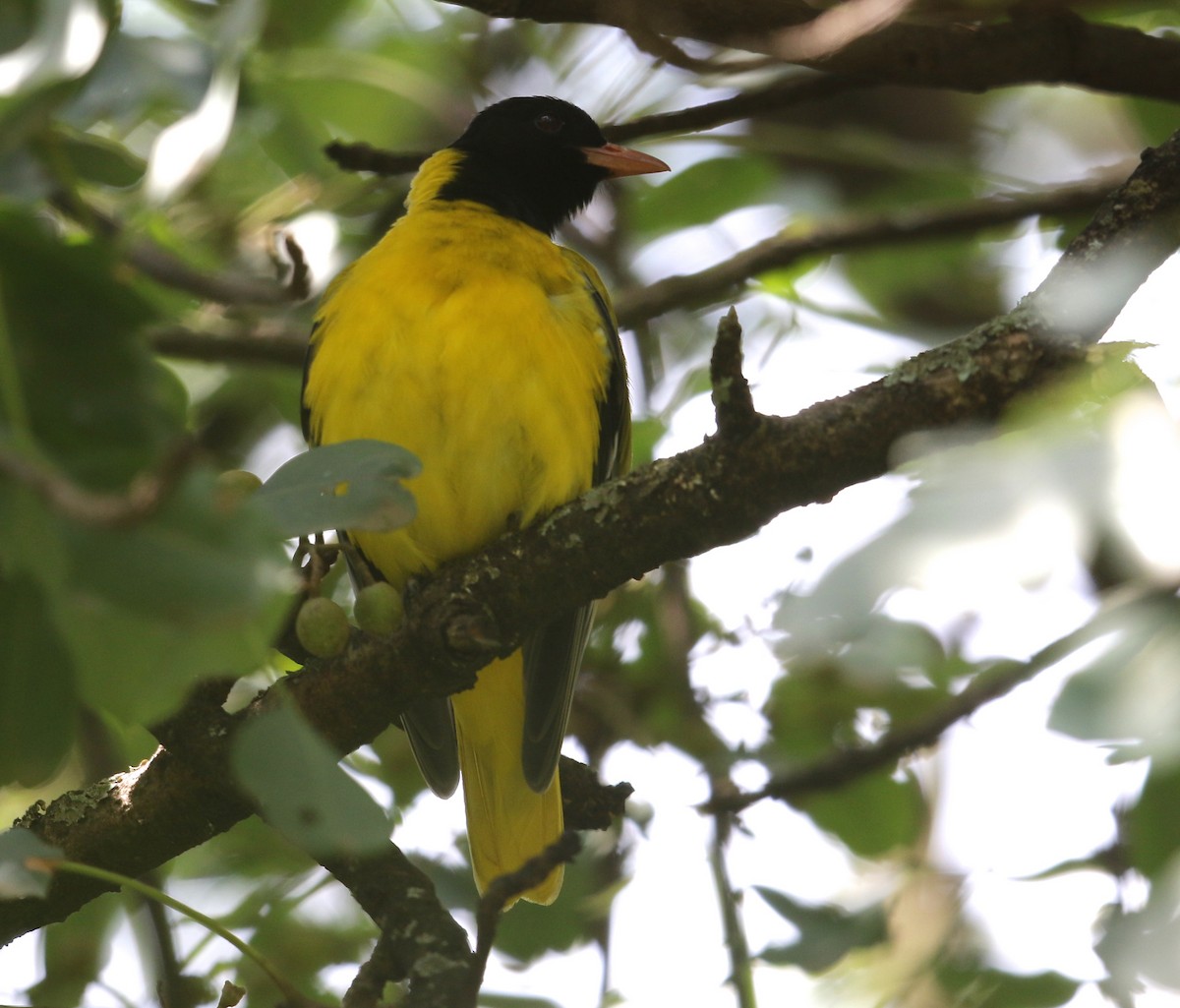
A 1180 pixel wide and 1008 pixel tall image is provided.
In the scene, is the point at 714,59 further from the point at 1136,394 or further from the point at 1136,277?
the point at 1136,394

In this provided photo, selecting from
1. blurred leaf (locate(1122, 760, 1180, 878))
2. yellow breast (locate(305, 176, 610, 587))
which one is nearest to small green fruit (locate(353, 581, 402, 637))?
yellow breast (locate(305, 176, 610, 587))

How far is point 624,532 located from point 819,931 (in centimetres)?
88

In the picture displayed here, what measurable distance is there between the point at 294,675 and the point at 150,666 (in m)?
1.39

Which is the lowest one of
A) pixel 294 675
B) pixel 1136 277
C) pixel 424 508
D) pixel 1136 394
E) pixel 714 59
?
pixel 1136 394

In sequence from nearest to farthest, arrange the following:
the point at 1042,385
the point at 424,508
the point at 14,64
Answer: the point at 14,64, the point at 1042,385, the point at 424,508

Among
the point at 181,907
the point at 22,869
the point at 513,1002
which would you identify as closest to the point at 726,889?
Result: the point at 513,1002

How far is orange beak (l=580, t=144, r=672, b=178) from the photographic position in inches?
173

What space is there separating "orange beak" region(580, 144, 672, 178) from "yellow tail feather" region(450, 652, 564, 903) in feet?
5.31

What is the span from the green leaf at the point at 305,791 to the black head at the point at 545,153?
125 inches

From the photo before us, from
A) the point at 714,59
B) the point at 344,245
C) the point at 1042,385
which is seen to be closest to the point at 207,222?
the point at 344,245

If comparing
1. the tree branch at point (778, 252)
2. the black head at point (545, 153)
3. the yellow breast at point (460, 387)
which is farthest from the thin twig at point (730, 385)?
the black head at point (545, 153)

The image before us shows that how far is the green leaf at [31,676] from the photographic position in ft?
4.82

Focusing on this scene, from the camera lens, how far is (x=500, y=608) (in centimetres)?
267

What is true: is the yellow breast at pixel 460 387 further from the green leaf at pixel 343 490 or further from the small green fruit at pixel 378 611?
the green leaf at pixel 343 490
